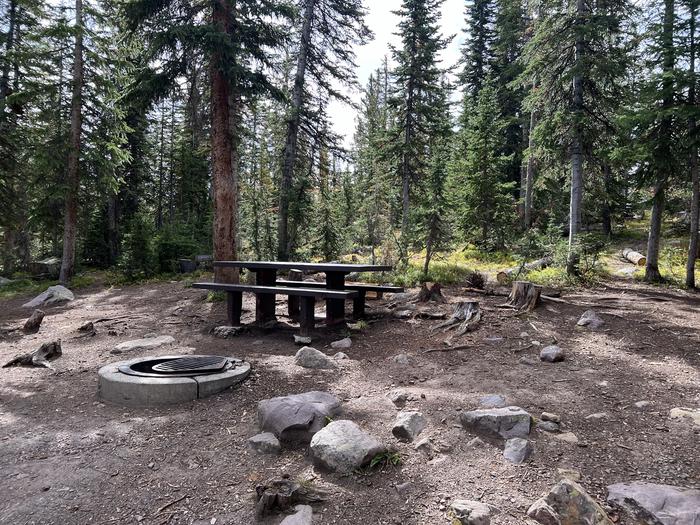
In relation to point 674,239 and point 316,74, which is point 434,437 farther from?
point 674,239

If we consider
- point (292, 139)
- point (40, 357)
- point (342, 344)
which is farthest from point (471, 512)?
point (292, 139)

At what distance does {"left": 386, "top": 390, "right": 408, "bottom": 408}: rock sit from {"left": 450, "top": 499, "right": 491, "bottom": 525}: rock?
1476mm

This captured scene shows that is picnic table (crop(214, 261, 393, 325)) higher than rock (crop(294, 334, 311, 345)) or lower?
higher

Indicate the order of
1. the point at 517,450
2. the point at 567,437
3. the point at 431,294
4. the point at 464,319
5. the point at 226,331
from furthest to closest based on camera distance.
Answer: the point at 431,294 < the point at 226,331 < the point at 464,319 < the point at 567,437 < the point at 517,450

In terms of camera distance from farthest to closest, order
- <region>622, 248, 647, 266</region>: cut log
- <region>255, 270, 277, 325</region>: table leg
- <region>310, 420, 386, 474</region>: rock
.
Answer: <region>622, 248, 647, 266</region>: cut log < <region>255, 270, 277, 325</region>: table leg < <region>310, 420, 386, 474</region>: rock

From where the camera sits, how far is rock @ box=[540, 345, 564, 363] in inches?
197

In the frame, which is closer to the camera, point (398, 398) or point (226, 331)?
point (398, 398)

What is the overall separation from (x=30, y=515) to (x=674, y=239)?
72.1 feet

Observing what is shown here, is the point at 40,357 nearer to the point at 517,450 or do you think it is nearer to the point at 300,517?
the point at 300,517

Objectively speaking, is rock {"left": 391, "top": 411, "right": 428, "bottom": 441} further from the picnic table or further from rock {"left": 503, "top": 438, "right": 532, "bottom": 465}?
the picnic table

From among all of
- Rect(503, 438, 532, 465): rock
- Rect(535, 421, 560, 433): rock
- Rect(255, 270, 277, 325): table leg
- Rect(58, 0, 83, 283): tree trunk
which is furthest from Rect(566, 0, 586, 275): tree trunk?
Rect(58, 0, 83, 283): tree trunk

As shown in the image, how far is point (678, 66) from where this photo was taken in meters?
9.96

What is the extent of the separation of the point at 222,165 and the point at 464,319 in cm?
681

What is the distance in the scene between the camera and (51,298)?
11.8 metres
